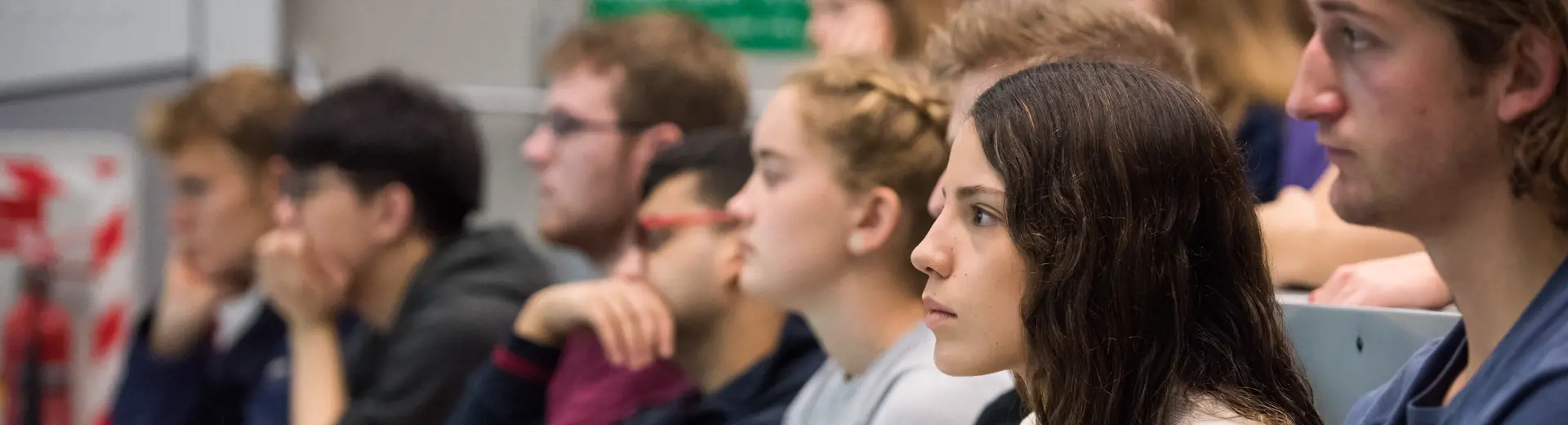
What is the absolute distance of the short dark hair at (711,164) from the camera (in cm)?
176

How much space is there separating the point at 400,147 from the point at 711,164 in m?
0.79

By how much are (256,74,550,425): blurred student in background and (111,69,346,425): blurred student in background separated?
36 cm

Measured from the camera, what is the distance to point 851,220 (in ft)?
4.57

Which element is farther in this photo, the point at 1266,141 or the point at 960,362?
the point at 1266,141

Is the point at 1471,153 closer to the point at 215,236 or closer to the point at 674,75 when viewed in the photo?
the point at 674,75

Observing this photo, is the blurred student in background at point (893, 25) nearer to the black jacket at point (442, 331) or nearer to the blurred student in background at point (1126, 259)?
the black jacket at point (442, 331)

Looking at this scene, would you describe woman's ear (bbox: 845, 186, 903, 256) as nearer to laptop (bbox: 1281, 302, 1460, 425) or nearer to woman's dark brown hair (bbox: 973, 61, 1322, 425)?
laptop (bbox: 1281, 302, 1460, 425)

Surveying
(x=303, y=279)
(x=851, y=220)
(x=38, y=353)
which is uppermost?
(x=851, y=220)

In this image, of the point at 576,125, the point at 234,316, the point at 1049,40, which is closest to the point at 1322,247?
the point at 1049,40

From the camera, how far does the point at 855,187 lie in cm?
140

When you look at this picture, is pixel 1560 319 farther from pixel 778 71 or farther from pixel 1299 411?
pixel 778 71

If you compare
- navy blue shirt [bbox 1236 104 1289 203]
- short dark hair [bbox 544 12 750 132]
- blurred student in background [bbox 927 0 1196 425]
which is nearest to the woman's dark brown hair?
blurred student in background [bbox 927 0 1196 425]

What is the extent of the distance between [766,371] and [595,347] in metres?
0.35

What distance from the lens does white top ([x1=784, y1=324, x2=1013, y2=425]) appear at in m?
1.19
